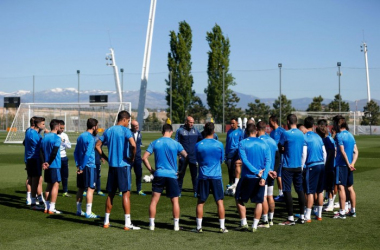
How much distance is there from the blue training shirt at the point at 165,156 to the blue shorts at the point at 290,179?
211cm

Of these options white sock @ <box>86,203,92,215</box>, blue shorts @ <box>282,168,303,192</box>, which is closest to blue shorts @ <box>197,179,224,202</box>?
blue shorts @ <box>282,168,303,192</box>

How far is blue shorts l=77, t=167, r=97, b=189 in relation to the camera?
35.1 feet

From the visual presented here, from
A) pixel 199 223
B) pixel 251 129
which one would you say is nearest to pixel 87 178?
pixel 199 223

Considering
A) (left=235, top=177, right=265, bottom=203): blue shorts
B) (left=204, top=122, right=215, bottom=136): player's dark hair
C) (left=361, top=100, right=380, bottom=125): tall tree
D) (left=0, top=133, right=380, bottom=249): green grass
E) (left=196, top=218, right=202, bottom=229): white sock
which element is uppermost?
(left=361, top=100, right=380, bottom=125): tall tree

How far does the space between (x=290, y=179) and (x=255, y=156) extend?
1.21m

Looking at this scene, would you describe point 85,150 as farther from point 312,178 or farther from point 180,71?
point 180,71

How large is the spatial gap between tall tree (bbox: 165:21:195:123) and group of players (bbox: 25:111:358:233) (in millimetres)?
68149

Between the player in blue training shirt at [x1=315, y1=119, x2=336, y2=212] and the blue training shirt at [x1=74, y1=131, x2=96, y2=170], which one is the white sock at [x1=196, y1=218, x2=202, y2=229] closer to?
the blue training shirt at [x1=74, y1=131, x2=96, y2=170]

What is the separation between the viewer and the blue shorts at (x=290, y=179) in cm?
992

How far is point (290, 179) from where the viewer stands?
9.92 meters

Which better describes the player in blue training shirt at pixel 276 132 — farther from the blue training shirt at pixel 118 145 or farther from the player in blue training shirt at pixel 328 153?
the blue training shirt at pixel 118 145

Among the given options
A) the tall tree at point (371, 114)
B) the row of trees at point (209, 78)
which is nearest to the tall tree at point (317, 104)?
the row of trees at point (209, 78)

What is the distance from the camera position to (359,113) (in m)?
76.9

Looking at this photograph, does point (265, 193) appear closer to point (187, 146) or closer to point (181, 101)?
point (187, 146)
